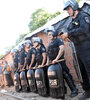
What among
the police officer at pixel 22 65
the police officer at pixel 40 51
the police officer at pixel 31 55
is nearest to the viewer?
the police officer at pixel 40 51

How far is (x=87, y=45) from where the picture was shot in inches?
118

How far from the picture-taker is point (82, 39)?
3.07 meters

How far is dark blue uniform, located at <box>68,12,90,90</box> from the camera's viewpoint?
2.95m

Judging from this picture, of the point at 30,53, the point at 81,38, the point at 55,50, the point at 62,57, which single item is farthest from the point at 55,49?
the point at 30,53

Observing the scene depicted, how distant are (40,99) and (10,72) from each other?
209 inches

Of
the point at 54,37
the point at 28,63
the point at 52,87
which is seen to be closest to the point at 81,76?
the point at 52,87

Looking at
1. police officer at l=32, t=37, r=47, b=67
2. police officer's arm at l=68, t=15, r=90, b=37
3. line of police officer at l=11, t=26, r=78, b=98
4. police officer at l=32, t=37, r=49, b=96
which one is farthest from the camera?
police officer at l=32, t=37, r=47, b=67

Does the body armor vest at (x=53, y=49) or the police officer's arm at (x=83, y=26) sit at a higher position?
the police officer's arm at (x=83, y=26)

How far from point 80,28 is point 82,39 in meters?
0.26

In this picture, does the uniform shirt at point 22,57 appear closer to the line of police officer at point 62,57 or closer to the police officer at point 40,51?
the line of police officer at point 62,57

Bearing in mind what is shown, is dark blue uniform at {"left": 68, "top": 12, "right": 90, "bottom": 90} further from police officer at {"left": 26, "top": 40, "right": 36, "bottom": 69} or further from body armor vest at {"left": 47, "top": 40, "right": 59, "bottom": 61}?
police officer at {"left": 26, "top": 40, "right": 36, "bottom": 69}

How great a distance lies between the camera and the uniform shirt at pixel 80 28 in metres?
2.93

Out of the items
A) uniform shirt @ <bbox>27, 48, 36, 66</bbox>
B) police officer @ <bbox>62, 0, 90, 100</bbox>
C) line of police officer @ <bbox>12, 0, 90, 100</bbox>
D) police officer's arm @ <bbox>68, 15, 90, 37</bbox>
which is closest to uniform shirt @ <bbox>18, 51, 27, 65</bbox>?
uniform shirt @ <bbox>27, 48, 36, 66</bbox>

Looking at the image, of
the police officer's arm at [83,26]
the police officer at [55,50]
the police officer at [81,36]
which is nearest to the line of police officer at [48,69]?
the police officer at [55,50]
